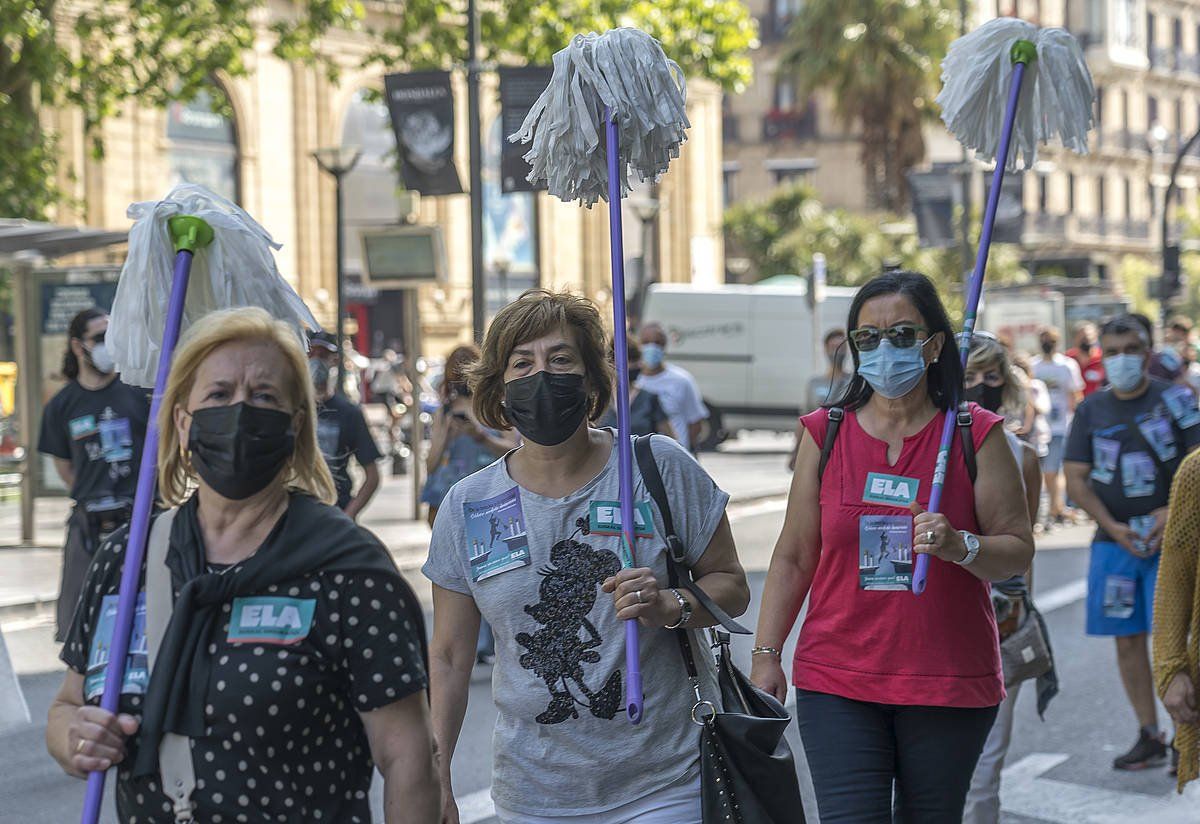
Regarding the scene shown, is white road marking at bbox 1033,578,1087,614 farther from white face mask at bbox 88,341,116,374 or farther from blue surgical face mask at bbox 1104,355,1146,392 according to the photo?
white face mask at bbox 88,341,116,374

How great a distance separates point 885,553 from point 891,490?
0.15 m

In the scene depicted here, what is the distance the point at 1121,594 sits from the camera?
7.14 metres

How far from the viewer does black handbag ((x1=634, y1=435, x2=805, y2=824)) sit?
131 inches

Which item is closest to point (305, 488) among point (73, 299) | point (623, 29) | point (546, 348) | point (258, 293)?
point (258, 293)

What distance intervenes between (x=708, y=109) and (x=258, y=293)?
42.5m

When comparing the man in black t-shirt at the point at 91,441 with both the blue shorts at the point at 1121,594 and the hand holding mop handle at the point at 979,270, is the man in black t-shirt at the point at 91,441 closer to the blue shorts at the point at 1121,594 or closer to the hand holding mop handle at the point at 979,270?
the blue shorts at the point at 1121,594

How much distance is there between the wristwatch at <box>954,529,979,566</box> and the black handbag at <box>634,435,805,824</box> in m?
0.71

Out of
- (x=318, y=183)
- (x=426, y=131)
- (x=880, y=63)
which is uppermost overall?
(x=880, y=63)

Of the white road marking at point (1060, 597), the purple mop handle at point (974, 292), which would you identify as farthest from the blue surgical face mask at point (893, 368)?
the white road marking at point (1060, 597)

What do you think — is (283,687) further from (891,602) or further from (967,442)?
(967,442)

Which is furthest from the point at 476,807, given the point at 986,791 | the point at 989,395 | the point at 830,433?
the point at 830,433

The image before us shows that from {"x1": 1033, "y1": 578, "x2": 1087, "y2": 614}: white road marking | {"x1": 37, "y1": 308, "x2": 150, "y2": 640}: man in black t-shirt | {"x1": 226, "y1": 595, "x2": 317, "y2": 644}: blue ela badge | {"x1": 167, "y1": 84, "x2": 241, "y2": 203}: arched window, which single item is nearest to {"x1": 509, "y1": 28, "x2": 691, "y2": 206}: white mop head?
{"x1": 226, "y1": 595, "x2": 317, "y2": 644}: blue ela badge

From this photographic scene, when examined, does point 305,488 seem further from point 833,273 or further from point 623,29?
point 833,273

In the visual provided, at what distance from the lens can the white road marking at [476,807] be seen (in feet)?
20.2
